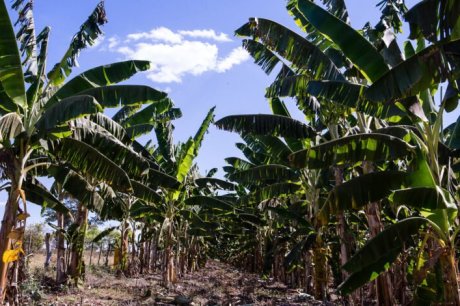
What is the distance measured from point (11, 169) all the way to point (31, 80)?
2.61 metres

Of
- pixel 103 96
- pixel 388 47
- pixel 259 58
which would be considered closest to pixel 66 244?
pixel 103 96

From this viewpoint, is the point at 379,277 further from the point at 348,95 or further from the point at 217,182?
the point at 217,182

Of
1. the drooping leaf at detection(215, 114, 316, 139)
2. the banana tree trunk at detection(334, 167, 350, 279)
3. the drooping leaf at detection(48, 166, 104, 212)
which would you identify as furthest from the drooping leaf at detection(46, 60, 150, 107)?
the banana tree trunk at detection(334, 167, 350, 279)

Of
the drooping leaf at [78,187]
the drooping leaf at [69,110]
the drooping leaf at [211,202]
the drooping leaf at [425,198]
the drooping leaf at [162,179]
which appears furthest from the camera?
the drooping leaf at [211,202]

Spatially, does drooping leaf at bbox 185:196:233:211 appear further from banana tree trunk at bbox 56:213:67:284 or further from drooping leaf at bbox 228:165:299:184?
banana tree trunk at bbox 56:213:67:284

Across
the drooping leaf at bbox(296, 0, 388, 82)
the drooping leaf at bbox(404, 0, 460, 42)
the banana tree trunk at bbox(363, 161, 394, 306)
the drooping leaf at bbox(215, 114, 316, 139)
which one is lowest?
the banana tree trunk at bbox(363, 161, 394, 306)

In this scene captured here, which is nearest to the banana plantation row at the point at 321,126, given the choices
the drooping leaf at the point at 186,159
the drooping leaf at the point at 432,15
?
the drooping leaf at the point at 432,15

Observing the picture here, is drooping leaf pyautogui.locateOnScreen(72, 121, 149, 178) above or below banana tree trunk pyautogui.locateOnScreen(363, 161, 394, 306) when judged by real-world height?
above

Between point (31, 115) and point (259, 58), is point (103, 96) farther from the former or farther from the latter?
point (259, 58)

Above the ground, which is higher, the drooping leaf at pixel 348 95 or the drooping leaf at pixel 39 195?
the drooping leaf at pixel 348 95

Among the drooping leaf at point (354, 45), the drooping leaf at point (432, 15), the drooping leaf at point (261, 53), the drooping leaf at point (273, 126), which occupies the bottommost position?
the drooping leaf at point (432, 15)

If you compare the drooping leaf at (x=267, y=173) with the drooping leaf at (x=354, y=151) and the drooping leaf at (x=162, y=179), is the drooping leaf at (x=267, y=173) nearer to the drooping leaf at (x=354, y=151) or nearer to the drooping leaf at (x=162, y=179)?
the drooping leaf at (x=162, y=179)

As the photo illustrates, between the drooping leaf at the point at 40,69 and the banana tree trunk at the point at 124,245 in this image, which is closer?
the drooping leaf at the point at 40,69

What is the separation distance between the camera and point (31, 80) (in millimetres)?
9117
